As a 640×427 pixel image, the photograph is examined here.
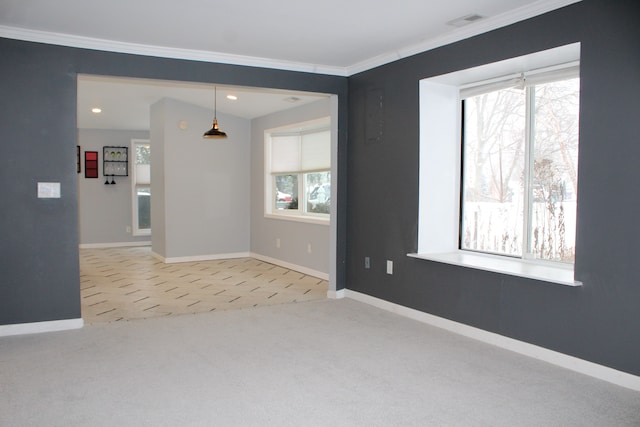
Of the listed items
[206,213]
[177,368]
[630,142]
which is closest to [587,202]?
[630,142]

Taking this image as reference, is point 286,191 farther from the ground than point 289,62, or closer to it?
closer to it

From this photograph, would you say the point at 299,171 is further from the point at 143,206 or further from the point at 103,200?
the point at 103,200

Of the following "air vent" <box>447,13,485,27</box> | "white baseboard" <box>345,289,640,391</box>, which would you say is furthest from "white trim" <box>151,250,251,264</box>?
"air vent" <box>447,13,485,27</box>

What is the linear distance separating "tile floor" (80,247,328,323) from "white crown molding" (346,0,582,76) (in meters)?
2.53

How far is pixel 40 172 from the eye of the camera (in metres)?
4.03

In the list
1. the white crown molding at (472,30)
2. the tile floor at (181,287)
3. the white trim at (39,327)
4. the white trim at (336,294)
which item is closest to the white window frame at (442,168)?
the white crown molding at (472,30)

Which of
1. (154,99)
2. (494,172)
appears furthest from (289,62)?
(154,99)

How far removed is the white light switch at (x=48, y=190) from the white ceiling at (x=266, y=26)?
115 cm

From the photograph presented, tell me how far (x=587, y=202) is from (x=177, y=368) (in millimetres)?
2835

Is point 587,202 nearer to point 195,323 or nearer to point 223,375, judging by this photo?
point 223,375

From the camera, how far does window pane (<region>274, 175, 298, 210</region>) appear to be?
24.4 feet

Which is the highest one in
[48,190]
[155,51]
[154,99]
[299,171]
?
[154,99]

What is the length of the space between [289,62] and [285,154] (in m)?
2.69

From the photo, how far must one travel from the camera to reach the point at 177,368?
3.22 metres
